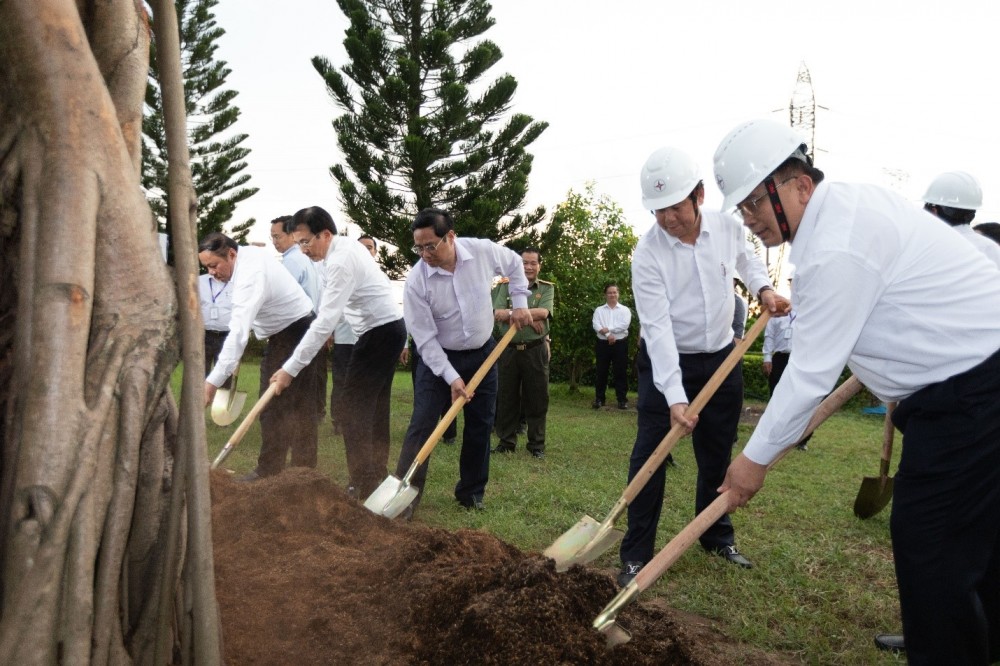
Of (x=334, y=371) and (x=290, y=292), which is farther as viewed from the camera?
(x=334, y=371)

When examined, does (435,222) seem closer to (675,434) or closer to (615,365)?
(675,434)

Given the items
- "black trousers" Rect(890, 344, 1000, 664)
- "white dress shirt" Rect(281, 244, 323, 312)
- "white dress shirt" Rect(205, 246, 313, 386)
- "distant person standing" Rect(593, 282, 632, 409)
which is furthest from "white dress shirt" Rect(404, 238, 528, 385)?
"distant person standing" Rect(593, 282, 632, 409)

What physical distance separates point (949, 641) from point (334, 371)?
5.19 metres

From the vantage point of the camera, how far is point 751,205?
7.99 feet

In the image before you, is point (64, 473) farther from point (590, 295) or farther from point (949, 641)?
point (590, 295)

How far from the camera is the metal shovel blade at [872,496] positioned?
4.89 meters

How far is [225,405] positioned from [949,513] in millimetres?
5384

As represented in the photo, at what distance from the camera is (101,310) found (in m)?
2.07

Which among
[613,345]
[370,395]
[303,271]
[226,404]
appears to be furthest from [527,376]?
[613,345]

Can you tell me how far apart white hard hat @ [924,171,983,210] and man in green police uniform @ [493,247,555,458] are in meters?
3.85

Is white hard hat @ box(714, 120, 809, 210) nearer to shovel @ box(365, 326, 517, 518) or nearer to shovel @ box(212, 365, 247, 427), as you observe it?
shovel @ box(365, 326, 517, 518)

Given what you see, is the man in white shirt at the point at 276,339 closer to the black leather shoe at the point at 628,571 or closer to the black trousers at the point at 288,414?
the black trousers at the point at 288,414

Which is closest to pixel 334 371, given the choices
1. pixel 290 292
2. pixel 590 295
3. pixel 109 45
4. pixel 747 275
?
pixel 290 292

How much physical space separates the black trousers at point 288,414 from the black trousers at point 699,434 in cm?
276
